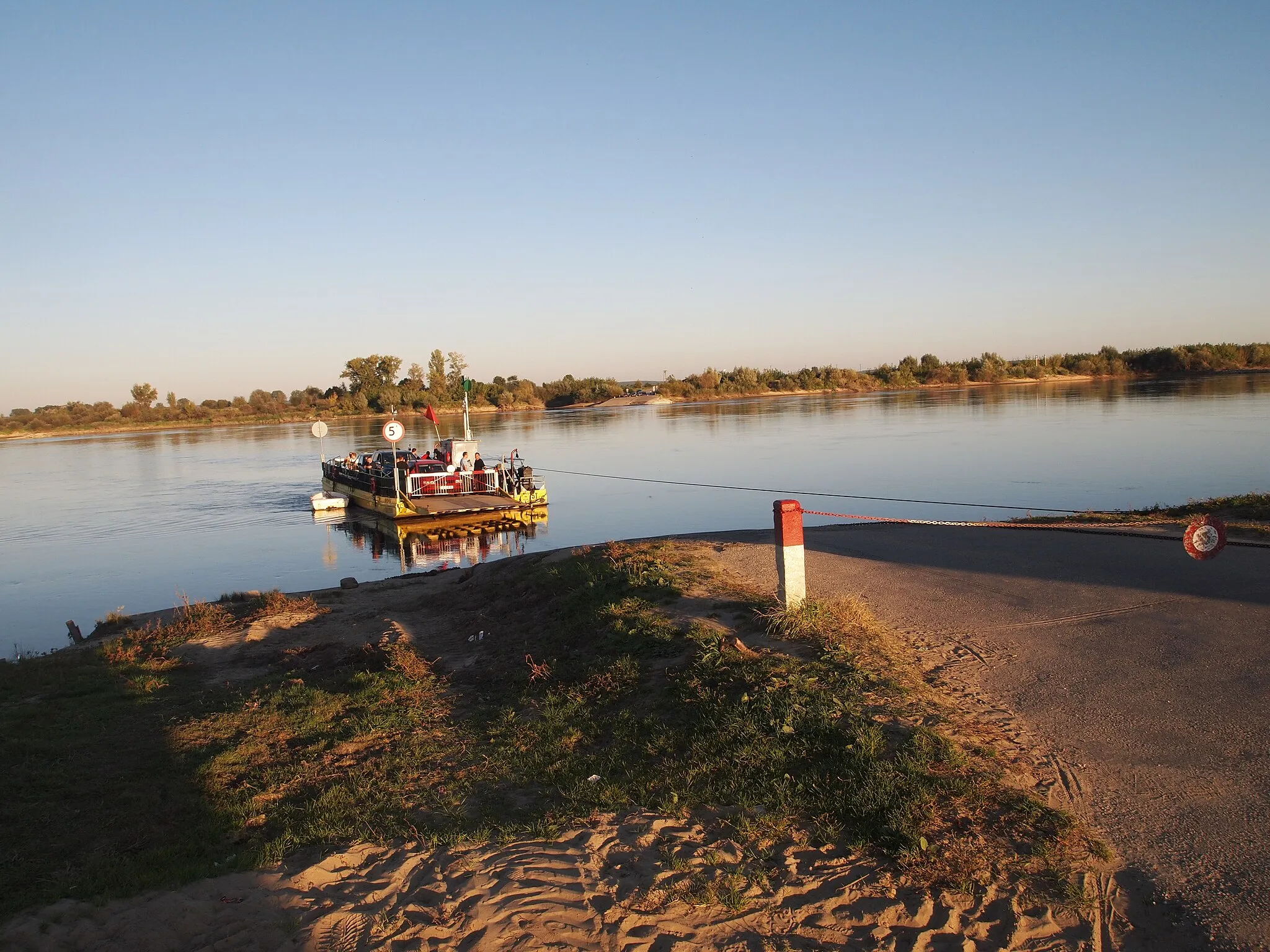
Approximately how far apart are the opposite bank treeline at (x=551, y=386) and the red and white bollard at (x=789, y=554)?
10555 cm

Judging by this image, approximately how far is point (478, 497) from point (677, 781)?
75.8ft

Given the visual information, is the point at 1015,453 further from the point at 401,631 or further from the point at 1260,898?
the point at 1260,898

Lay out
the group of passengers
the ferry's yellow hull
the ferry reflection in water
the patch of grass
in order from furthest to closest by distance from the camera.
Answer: the group of passengers → the ferry's yellow hull → the ferry reflection in water → the patch of grass

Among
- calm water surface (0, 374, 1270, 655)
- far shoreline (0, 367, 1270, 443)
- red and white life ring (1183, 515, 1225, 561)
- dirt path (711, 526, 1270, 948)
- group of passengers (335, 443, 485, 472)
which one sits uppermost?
far shoreline (0, 367, 1270, 443)

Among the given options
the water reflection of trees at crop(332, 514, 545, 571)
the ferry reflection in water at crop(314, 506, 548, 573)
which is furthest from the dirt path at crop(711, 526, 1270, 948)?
the ferry reflection in water at crop(314, 506, 548, 573)

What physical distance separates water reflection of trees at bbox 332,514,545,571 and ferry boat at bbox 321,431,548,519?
56 cm

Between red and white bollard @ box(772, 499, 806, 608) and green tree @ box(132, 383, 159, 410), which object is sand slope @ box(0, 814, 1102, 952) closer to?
red and white bollard @ box(772, 499, 806, 608)

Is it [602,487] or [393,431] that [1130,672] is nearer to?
[393,431]

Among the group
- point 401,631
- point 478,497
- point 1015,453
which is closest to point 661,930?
point 401,631

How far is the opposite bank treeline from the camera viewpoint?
11225 centimetres

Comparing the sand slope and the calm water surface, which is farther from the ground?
the sand slope

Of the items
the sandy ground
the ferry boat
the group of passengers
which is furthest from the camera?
the group of passengers

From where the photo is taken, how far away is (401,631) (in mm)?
9914

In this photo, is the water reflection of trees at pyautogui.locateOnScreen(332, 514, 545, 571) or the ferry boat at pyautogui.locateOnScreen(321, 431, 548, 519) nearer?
the water reflection of trees at pyautogui.locateOnScreen(332, 514, 545, 571)
